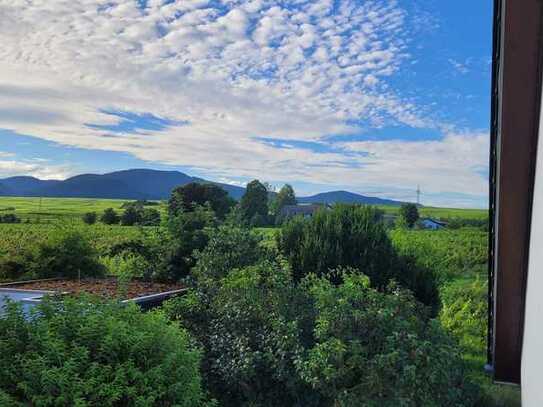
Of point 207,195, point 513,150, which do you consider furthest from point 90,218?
point 513,150

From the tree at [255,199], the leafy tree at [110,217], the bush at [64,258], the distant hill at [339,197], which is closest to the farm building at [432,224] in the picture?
the distant hill at [339,197]

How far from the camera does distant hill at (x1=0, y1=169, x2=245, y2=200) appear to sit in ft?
31.8

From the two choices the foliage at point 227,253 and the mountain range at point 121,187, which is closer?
the foliage at point 227,253

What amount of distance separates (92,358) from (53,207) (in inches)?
296

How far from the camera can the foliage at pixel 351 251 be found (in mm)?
7039

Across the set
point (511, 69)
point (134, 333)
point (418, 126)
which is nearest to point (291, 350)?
point (134, 333)

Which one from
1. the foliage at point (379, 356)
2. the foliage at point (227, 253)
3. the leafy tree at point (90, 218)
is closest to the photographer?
the foliage at point (379, 356)

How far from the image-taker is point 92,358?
291 cm

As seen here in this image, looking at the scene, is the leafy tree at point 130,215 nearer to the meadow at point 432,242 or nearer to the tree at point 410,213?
the meadow at point 432,242

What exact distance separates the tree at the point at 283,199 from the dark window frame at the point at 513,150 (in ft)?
21.2

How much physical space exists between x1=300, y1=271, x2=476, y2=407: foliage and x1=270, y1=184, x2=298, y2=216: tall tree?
5241 mm

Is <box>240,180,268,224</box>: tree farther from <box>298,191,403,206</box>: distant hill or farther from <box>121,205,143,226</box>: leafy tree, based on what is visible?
<box>121,205,143,226</box>: leafy tree

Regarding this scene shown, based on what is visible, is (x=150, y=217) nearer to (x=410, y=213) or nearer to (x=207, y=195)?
(x=207, y=195)

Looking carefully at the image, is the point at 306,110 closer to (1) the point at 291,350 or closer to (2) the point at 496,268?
(1) the point at 291,350
